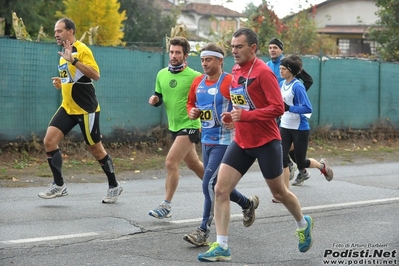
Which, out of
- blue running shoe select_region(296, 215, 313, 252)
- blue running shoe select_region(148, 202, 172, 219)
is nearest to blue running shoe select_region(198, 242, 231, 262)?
blue running shoe select_region(296, 215, 313, 252)

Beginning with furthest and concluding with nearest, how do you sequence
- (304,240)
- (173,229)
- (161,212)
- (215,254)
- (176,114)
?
(176,114) → (161,212) → (173,229) → (304,240) → (215,254)

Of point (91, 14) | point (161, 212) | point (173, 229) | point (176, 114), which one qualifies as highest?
point (91, 14)

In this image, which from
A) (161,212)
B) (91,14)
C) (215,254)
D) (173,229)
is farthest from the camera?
(91,14)

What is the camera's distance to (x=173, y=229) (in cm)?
786

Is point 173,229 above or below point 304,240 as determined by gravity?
below

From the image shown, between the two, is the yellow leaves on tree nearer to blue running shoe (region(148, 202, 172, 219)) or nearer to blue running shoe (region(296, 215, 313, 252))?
blue running shoe (region(148, 202, 172, 219))

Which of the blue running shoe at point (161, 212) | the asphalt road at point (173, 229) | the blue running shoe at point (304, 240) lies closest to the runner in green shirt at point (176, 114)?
the blue running shoe at point (161, 212)

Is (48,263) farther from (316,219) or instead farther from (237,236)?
(316,219)

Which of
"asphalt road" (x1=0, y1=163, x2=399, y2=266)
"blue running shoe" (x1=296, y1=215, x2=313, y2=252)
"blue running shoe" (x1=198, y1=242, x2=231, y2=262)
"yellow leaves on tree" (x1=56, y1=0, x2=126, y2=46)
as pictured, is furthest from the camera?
"yellow leaves on tree" (x1=56, y1=0, x2=126, y2=46)

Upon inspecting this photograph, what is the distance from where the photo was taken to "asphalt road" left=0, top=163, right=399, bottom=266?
263 inches

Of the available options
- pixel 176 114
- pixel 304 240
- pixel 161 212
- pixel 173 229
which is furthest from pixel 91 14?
pixel 304 240

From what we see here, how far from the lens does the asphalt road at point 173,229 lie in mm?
6672

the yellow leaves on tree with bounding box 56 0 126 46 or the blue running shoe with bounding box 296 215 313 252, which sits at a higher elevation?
the yellow leaves on tree with bounding box 56 0 126 46

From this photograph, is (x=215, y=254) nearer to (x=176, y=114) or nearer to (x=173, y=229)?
(x=173, y=229)
